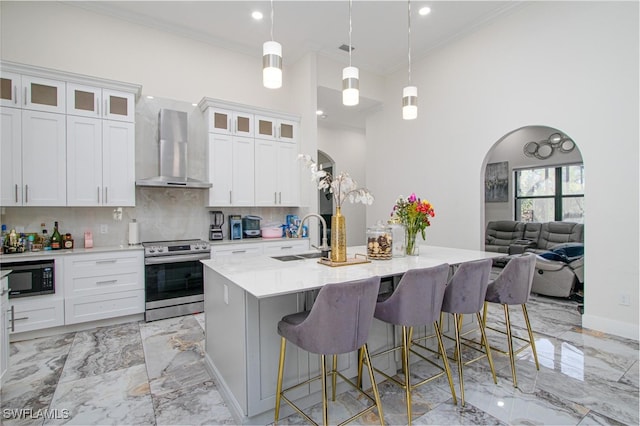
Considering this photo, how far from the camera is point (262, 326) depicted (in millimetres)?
1923

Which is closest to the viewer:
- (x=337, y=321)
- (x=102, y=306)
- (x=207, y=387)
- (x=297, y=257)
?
(x=337, y=321)

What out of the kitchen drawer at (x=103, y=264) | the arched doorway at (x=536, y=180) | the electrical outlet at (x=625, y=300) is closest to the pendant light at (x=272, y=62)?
the kitchen drawer at (x=103, y=264)

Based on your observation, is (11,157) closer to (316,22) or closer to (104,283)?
(104,283)

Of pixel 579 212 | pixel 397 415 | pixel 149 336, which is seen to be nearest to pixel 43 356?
pixel 149 336

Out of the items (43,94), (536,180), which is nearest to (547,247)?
(536,180)

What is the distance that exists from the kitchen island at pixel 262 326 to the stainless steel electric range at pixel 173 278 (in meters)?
1.58

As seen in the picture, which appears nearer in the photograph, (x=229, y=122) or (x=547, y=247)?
(x=229, y=122)

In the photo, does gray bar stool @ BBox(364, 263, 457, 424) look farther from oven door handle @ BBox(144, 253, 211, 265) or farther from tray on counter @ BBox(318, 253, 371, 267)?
oven door handle @ BBox(144, 253, 211, 265)

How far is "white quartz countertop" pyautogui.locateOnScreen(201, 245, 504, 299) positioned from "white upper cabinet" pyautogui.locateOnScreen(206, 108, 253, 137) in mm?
2345

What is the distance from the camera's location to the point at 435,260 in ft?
8.59

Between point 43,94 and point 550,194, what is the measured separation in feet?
28.2

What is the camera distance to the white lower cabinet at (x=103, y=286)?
334 centimetres

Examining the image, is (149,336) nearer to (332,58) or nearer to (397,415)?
(397,415)

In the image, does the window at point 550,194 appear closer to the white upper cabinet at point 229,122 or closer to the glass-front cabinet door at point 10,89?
the white upper cabinet at point 229,122
